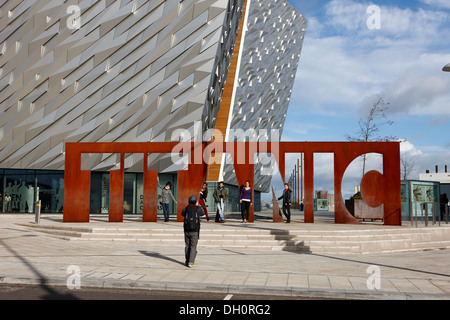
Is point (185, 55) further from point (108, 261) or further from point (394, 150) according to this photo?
point (108, 261)

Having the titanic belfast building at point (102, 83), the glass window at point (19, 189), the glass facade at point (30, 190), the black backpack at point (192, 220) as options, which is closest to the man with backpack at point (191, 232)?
the black backpack at point (192, 220)

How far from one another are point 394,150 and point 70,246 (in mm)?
12555

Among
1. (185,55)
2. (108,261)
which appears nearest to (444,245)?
(108,261)

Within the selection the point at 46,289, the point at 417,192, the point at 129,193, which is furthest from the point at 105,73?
the point at 46,289

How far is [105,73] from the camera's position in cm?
2828

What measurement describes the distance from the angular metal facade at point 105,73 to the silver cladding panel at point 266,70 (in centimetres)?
822

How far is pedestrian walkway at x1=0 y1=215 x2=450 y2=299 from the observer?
7738mm

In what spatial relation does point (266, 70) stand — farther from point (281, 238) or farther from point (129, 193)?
point (281, 238)

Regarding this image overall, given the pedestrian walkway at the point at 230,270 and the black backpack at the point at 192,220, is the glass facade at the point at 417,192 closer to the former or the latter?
the pedestrian walkway at the point at 230,270

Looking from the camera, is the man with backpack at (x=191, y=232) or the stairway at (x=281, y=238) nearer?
the man with backpack at (x=191, y=232)

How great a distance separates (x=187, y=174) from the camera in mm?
18953

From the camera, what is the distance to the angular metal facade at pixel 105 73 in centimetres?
2702

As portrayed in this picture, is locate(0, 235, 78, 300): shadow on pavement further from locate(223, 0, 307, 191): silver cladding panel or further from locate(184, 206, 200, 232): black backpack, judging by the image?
locate(223, 0, 307, 191): silver cladding panel

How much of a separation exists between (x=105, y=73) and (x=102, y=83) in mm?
639
